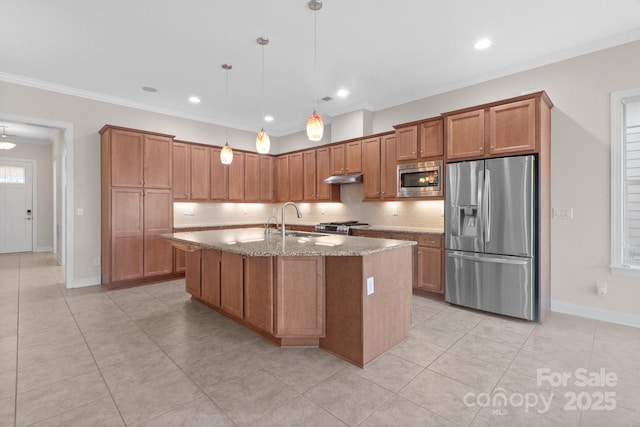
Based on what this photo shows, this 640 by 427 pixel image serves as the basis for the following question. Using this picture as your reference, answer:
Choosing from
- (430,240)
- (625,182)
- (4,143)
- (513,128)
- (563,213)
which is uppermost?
(4,143)

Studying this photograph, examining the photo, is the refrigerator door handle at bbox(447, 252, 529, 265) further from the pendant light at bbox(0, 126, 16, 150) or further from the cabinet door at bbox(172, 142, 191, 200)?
the pendant light at bbox(0, 126, 16, 150)

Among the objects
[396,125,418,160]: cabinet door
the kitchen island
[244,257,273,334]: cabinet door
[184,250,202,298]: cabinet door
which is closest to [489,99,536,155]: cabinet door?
A: [396,125,418,160]: cabinet door

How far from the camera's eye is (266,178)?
7.12 meters

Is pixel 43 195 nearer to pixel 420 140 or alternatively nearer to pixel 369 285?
pixel 420 140

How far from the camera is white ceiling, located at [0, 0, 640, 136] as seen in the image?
2887 mm

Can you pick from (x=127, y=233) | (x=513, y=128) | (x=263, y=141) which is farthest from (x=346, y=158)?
(x=127, y=233)

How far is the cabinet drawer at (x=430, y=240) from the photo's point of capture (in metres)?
4.14

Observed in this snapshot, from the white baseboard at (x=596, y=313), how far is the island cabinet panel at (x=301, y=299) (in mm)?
3095

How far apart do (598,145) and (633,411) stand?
9.25 feet

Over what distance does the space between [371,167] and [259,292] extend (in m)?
3.32

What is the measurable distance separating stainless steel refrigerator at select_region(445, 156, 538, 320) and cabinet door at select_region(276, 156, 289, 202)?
390 centimetres

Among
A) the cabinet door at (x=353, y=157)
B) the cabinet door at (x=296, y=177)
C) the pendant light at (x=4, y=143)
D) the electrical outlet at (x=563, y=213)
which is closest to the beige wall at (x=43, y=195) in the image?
the pendant light at (x=4, y=143)

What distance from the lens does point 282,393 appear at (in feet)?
6.75

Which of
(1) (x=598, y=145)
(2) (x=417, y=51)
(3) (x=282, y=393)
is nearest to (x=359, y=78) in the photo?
(2) (x=417, y=51)
